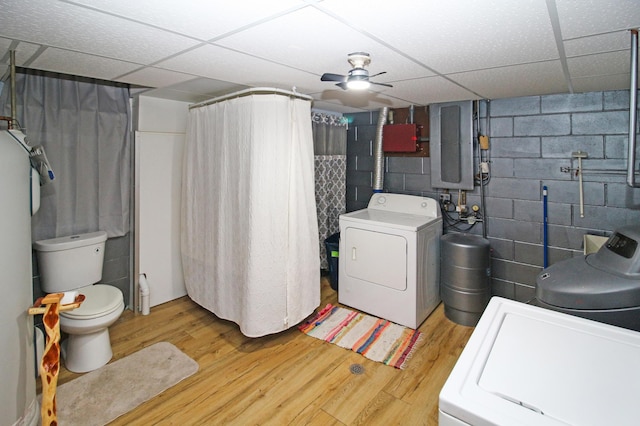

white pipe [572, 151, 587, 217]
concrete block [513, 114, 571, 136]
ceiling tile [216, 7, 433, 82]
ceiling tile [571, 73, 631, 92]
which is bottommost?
white pipe [572, 151, 587, 217]

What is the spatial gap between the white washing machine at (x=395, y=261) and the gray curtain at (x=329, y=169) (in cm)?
64

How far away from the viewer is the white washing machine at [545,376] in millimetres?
872

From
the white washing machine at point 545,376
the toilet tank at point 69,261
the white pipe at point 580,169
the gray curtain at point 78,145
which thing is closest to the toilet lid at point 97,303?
the toilet tank at point 69,261

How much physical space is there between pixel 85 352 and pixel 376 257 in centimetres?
234

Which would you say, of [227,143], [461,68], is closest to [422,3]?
[461,68]

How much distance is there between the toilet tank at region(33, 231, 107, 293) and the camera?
2527 mm

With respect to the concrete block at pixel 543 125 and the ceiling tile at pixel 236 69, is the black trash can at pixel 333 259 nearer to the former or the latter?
the ceiling tile at pixel 236 69

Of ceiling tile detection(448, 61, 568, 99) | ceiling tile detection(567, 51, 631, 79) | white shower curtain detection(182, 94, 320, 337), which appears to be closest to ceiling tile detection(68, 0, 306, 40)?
white shower curtain detection(182, 94, 320, 337)

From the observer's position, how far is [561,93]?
278cm

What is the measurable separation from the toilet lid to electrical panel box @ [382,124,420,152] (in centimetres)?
290

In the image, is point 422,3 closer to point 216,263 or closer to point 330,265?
point 216,263

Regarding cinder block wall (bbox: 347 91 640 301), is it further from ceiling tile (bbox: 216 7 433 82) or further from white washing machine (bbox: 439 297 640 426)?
white washing machine (bbox: 439 297 640 426)

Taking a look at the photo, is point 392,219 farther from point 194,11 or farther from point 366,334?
point 194,11

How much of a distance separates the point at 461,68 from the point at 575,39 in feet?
1.98
